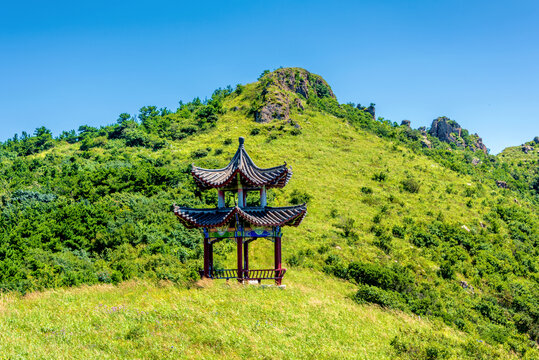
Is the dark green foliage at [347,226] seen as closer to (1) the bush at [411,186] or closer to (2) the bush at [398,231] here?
(2) the bush at [398,231]

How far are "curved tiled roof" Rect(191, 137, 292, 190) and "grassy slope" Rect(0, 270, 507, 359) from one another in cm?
495

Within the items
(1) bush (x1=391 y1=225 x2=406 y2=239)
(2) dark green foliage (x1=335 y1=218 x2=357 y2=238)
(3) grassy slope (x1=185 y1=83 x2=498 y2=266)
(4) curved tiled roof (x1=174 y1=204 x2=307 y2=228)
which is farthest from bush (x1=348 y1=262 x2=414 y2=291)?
(4) curved tiled roof (x1=174 y1=204 x2=307 y2=228)

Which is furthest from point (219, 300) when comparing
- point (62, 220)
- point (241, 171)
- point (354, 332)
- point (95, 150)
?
point (95, 150)

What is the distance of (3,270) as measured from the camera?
27078 mm

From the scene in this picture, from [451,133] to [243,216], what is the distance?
130 m

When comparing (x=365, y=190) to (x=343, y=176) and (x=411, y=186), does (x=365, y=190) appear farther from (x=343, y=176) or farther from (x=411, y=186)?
(x=411, y=186)

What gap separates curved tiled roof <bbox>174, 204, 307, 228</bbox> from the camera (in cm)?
1892

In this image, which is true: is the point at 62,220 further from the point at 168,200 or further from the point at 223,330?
the point at 223,330

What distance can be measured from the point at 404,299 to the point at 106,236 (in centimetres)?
2573

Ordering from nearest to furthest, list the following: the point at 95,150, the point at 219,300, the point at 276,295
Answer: the point at 219,300 < the point at 276,295 < the point at 95,150

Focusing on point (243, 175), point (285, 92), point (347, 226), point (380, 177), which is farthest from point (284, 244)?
point (285, 92)

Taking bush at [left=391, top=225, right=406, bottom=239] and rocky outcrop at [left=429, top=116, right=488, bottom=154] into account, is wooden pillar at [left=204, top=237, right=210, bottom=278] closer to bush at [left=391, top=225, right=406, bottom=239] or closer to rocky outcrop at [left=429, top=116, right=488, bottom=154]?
bush at [left=391, top=225, right=406, bottom=239]

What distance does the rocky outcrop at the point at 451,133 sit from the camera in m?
130

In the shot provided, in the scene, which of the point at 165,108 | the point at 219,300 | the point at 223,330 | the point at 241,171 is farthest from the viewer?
the point at 165,108
